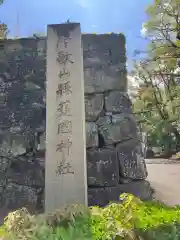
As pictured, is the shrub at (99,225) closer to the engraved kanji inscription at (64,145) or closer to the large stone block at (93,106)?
the engraved kanji inscription at (64,145)

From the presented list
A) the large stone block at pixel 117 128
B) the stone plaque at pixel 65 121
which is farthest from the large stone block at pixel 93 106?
the stone plaque at pixel 65 121

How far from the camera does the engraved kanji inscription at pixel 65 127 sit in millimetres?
3608

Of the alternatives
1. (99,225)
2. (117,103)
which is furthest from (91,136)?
(99,225)

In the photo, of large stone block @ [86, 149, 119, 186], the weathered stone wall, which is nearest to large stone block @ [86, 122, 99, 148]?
the weathered stone wall

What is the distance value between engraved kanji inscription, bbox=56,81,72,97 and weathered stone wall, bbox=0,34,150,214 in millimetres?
841

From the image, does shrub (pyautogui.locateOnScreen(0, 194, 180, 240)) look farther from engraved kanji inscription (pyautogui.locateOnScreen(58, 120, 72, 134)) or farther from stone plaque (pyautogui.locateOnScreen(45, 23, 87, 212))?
engraved kanji inscription (pyautogui.locateOnScreen(58, 120, 72, 134))

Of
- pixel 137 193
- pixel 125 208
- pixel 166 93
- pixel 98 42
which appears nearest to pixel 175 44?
pixel 166 93

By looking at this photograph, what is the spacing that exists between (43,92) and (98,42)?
1.12m

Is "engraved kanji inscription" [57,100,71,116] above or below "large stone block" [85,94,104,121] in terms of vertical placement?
below

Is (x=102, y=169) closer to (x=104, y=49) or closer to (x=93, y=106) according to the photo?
(x=93, y=106)

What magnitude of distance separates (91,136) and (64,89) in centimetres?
95

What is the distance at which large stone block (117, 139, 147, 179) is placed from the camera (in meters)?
4.37

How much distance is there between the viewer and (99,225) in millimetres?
2660

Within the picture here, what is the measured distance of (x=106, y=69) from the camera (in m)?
4.67
